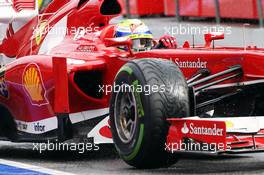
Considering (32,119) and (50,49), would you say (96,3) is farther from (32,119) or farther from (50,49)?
(32,119)

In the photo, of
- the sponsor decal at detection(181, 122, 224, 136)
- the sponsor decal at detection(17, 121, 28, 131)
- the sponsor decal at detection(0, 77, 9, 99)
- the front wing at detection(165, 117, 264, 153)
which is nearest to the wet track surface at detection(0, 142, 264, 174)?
the sponsor decal at detection(17, 121, 28, 131)

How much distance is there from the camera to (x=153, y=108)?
9.70 meters

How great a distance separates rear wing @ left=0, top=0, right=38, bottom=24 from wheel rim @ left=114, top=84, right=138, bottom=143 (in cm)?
320

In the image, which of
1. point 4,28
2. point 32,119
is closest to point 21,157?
point 32,119

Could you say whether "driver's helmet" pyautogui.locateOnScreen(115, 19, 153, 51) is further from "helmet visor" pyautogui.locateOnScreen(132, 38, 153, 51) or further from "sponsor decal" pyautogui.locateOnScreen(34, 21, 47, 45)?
"sponsor decal" pyautogui.locateOnScreen(34, 21, 47, 45)

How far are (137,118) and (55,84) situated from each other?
5.14ft

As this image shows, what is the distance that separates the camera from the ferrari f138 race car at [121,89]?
9.70m

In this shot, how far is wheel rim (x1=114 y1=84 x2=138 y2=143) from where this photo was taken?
1012 cm

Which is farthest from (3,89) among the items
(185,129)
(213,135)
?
(213,135)

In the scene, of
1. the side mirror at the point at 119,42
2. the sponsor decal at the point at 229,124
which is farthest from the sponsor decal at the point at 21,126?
the sponsor decal at the point at 229,124

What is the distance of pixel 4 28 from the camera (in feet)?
43.9

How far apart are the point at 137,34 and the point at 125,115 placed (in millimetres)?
1590

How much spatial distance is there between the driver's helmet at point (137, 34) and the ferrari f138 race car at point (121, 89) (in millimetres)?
185

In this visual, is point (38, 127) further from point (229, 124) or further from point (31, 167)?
point (229, 124)
